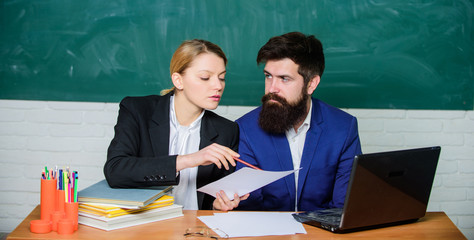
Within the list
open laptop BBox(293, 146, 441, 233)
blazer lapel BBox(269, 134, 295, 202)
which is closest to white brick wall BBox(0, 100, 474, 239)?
blazer lapel BBox(269, 134, 295, 202)

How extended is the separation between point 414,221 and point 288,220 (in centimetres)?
46

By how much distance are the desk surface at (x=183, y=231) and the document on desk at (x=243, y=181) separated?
0.40 ft

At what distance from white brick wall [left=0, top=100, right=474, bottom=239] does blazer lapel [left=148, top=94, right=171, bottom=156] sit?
781 millimetres

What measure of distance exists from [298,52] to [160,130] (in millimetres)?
774

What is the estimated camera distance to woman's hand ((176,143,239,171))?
1711mm

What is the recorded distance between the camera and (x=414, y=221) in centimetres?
168

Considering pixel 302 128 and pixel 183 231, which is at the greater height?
pixel 302 128

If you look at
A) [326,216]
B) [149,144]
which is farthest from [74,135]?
[326,216]

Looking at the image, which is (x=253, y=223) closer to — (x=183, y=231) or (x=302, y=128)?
(x=183, y=231)

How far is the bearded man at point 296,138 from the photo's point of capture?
2209 mm

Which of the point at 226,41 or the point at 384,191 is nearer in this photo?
the point at 384,191

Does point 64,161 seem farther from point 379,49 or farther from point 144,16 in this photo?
point 379,49

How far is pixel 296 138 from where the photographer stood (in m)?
2.35

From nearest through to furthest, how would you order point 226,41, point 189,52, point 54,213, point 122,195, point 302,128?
point 54,213 < point 122,195 < point 189,52 < point 302,128 < point 226,41
